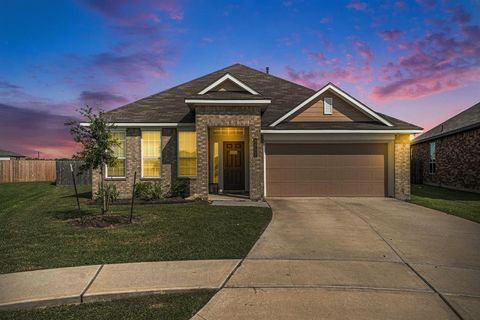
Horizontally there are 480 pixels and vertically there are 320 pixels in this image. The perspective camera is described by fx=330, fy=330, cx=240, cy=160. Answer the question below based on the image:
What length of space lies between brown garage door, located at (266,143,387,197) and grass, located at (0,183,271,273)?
3.96 m

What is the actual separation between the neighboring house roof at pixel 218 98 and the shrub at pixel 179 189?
2865 mm

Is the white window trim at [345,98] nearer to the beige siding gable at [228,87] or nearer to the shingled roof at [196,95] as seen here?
the shingled roof at [196,95]

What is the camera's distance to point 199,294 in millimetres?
4562

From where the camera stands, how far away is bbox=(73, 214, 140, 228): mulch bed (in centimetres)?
895

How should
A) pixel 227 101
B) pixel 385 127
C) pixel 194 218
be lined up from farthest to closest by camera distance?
pixel 385 127
pixel 227 101
pixel 194 218

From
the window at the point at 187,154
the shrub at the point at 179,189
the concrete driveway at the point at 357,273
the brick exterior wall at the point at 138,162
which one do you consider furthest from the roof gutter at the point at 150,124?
the concrete driveway at the point at 357,273

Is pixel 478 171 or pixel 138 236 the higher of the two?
pixel 478 171

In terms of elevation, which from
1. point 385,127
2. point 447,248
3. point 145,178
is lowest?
point 447,248

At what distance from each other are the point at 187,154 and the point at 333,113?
7.16 m

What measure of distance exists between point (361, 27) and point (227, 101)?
6317 mm

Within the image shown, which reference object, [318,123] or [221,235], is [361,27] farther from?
[221,235]

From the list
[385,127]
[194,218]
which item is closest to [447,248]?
[194,218]

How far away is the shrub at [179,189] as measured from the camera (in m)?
14.9

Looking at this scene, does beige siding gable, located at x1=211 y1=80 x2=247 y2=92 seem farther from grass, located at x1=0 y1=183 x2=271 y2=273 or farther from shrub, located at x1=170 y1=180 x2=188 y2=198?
grass, located at x1=0 y1=183 x2=271 y2=273
